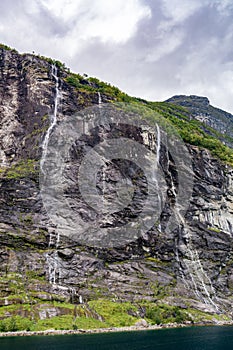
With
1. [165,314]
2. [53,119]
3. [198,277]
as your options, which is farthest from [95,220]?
[53,119]

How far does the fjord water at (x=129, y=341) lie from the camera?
4272cm

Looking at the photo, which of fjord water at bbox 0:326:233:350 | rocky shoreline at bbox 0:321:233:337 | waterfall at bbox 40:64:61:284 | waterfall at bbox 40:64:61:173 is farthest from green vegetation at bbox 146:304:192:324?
waterfall at bbox 40:64:61:173

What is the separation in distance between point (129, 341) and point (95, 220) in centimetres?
3603

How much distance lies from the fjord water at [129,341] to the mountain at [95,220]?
662cm

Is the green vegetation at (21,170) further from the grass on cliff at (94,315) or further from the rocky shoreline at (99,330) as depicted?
the rocky shoreline at (99,330)

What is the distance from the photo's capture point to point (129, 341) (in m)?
47.9

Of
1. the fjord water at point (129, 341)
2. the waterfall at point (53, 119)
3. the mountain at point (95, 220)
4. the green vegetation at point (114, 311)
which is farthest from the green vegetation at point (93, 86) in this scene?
the fjord water at point (129, 341)

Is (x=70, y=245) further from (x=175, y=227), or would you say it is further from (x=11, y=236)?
(x=175, y=227)

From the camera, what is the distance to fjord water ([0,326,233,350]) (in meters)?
42.7

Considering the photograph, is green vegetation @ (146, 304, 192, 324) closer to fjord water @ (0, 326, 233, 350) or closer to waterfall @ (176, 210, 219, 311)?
fjord water @ (0, 326, 233, 350)

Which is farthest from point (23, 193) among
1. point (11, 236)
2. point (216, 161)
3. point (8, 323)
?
point (216, 161)

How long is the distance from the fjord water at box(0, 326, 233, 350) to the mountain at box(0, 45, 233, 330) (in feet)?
21.7

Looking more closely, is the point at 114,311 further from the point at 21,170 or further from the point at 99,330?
the point at 21,170

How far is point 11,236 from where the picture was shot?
71.1 meters
